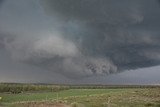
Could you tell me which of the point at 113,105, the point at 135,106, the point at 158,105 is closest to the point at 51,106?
the point at 113,105

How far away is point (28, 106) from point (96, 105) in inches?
610

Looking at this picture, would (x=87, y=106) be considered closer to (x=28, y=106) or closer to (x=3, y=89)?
(x=28, y=106)

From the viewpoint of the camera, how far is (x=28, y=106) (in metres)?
77.4

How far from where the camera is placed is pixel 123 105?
267ft

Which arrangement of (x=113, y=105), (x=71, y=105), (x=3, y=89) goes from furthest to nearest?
(x=3, y=89) < (x=113, y=105) < (x=71, y=105)

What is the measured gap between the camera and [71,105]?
7506 centimetres

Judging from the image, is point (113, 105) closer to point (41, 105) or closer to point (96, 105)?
point (96, 105)

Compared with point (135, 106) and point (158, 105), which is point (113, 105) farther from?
point (158, 105)

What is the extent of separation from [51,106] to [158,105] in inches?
1027

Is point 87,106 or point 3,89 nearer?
point 87,106

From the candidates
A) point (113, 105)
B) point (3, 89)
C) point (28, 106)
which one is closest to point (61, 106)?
point (28, 106)

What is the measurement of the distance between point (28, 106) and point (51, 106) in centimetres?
544

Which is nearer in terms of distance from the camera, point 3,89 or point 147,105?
point 147,105

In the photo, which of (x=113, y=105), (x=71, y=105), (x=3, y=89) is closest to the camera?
(x=71, y=105)
